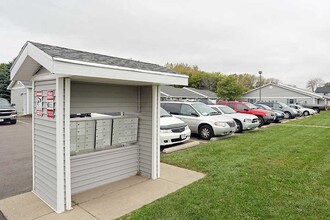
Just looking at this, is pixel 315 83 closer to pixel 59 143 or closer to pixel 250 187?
pixel 250 187

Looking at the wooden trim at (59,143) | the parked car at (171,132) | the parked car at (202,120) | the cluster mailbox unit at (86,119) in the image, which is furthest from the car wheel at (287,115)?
the wooden trim at (59,143)

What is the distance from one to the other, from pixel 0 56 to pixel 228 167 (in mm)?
55674

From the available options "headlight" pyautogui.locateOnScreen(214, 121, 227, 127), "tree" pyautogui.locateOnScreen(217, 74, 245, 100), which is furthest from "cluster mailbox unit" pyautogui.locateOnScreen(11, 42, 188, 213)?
"tree" pyautogui.locateOnScreen(217, 74, 245, 100)

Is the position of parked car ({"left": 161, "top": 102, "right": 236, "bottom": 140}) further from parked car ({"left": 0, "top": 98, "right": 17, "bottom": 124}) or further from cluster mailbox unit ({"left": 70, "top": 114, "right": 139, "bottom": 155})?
parked car ({"left": 0, "top": 98, "right": 17, "bottom": 124})

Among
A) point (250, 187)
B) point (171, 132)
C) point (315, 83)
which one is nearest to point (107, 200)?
point (250, 187)

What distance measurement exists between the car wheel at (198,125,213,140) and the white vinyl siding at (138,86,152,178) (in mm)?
5372

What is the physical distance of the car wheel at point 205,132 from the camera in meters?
10.3

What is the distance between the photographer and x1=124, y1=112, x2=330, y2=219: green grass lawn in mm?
3611

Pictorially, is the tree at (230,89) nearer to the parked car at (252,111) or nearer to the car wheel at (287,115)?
the car wheel at (287,115)

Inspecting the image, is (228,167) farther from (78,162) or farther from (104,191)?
(78,162)

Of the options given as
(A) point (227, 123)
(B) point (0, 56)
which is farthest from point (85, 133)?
(B) point (0, 56)

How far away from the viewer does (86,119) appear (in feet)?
14.8

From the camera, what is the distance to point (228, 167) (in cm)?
600

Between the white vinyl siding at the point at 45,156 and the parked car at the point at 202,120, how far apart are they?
23.8 feet
